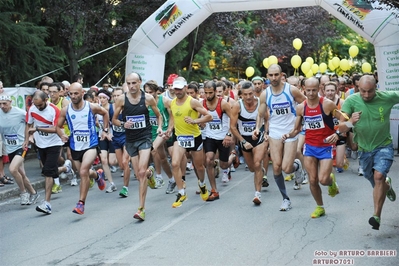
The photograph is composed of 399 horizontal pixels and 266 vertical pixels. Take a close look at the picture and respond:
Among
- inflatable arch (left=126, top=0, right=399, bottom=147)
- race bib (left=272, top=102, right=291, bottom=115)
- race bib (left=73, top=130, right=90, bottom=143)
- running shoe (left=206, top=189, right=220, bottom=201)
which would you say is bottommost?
running shoe (left=206, top=189, right=220, bottom=201)

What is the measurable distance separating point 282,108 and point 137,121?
2094 mm

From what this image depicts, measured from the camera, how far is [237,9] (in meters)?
17.4

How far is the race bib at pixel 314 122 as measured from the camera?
9.15 meters

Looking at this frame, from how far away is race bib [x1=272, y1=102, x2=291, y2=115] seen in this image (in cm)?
1020

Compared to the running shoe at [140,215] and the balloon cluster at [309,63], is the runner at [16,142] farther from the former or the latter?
→ the balloon cluster at [309,63]

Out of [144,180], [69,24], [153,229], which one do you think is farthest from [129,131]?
[69,24]

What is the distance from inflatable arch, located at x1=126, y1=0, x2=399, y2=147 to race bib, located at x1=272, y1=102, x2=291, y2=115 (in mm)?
6561

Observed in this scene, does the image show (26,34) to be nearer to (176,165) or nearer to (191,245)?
(176,165)

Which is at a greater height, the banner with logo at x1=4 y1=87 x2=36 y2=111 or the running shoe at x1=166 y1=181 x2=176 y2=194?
the banner with logo at x1=4 y1=87 x2=36 y2=111

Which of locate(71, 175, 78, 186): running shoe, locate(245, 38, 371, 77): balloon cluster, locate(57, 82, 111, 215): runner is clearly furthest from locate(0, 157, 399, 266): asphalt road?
locate(245, 38, 371, 77): balloon cluster

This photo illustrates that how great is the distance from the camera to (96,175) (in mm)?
11242

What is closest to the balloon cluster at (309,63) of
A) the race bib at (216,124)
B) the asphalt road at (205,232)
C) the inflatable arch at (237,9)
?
the inflatable arch at (237,9)

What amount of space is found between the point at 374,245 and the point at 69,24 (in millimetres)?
14993

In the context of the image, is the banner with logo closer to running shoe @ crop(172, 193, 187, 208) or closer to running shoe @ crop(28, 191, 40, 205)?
running shoe @ crop(28, 191, 40, 205)
